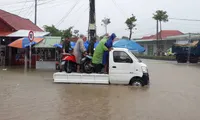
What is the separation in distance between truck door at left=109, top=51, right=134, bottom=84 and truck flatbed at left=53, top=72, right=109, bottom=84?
338 mm

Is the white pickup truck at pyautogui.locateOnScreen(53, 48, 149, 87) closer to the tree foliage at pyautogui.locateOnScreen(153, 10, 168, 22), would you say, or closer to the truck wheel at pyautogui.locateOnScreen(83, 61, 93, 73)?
the truck wheel at pyautogui.locateOnScreen(83, 61, 93, 73)

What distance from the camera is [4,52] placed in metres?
25.0

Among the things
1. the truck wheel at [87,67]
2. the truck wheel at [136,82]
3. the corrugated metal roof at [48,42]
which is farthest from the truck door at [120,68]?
the corrugated metal roof at [48,42]

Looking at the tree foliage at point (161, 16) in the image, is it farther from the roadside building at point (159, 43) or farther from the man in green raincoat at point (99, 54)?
the man in green raincoat at point (99, 54)

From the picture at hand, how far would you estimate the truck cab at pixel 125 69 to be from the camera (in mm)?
12953

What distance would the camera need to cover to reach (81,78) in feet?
43.7

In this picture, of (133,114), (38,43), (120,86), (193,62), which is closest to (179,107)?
(133,114)

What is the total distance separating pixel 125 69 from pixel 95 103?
151 inches

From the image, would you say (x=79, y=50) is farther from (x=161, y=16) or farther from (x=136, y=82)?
(x=161, y=16)

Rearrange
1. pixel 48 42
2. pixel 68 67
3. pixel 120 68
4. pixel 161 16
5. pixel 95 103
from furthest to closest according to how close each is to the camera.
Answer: pixel 161 16, pixel 48 42, pixel 68 67, pixel 120 68, pixel 95 103

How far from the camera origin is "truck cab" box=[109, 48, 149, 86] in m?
13.0

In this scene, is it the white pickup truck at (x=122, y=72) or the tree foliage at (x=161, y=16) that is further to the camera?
the tree foliage at (x=161, y=16)

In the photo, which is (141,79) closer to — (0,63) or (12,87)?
(12,87)

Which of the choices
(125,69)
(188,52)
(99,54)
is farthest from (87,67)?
(188,52)
